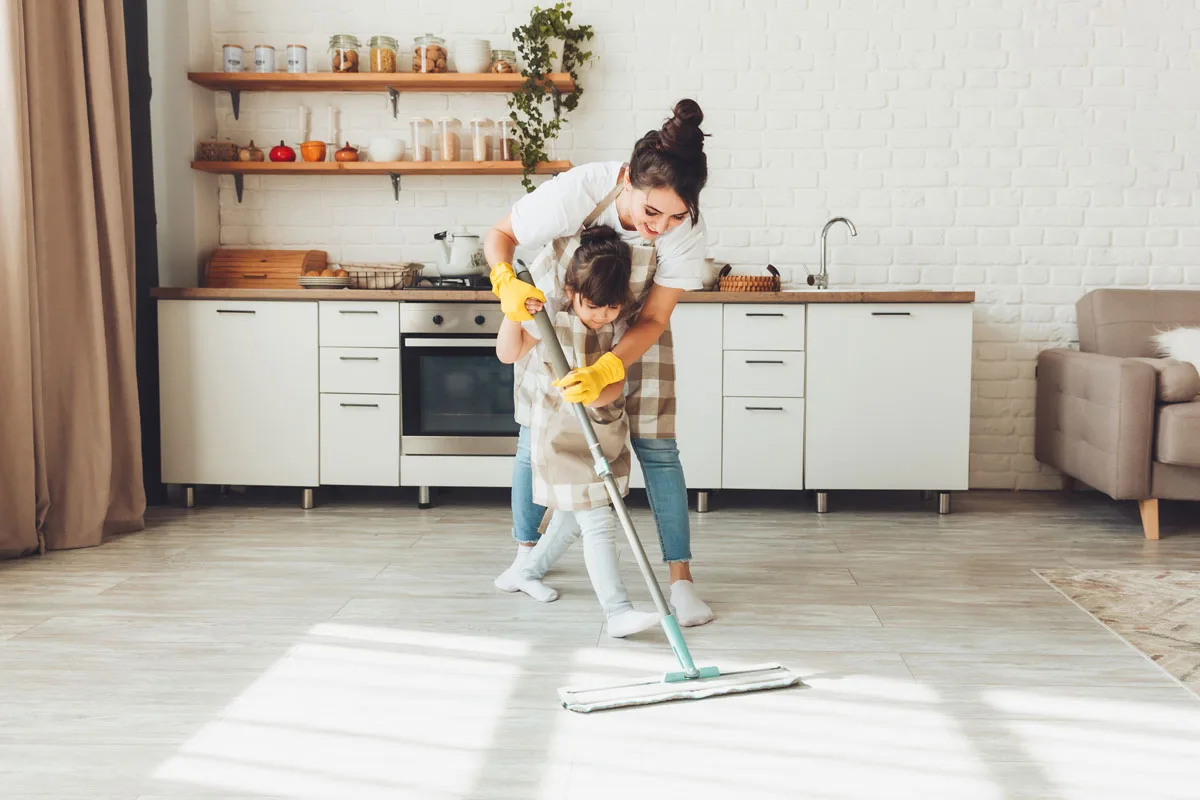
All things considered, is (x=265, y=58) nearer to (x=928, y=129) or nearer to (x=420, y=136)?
(x=420, y=136)

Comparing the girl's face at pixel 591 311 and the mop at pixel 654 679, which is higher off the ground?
the girl's face at pixel 591 311

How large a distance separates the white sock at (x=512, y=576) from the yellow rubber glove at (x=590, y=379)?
0.68 m

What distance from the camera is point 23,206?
9.84 feet

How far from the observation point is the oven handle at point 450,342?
3.78 metres

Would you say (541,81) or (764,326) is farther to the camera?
(541,81)

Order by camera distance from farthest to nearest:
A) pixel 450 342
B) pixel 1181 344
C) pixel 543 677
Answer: pixel 450 342 → pixel 1181 344 → pixel 543 677

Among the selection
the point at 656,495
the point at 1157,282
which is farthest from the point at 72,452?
the point at 1157,282

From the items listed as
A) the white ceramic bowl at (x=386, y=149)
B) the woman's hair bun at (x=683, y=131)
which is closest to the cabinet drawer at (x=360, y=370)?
the white ceramic bowl at (x=386, y=149)

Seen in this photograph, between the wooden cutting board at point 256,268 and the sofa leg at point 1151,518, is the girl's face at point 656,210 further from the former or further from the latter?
the wooden cutting board at point 256,268

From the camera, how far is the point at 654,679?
6.63 ft

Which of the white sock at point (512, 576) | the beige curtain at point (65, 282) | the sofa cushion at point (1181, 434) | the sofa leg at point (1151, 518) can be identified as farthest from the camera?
the sofa leg at point (1151, 518)

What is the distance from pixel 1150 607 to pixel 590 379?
4.95ft

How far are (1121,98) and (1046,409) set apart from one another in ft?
4.12

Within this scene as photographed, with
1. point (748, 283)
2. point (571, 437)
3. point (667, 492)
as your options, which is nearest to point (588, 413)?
point (571, 437)
